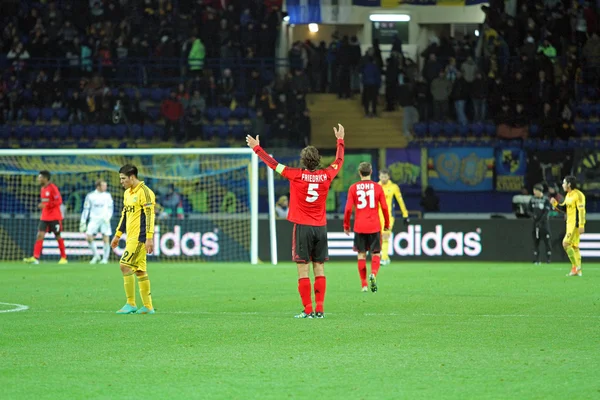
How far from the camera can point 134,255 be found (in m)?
12.7

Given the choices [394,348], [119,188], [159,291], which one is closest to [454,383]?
[394,348]

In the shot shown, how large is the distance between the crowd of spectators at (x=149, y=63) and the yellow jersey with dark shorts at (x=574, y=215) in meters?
11.4

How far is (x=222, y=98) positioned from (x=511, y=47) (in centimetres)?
939

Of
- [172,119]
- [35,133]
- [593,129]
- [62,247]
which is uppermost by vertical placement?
[172,119]

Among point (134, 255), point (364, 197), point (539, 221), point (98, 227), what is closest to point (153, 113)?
point (98, 227)

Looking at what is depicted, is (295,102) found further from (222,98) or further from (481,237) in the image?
(481,237)

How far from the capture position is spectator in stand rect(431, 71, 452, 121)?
104 feet

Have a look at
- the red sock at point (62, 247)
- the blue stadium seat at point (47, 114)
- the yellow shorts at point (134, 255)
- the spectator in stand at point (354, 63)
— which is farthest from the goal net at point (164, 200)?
the yellow shorts at point (134, 255)

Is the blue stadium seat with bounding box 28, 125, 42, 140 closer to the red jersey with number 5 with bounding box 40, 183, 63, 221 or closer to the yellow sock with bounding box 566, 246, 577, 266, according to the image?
the red jersey with number 5 with bounding box 40, 183, 63, 221

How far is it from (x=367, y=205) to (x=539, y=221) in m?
10.0

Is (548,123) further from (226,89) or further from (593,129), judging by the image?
(226,89)

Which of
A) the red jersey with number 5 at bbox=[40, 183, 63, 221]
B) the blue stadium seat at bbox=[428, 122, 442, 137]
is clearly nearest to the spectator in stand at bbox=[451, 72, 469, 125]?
the blue stadium seat at bbox=[428, 122, 442, 137]

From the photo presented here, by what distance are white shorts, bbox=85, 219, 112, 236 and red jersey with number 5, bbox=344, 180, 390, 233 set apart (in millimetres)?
9919

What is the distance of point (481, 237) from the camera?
26750 mm
